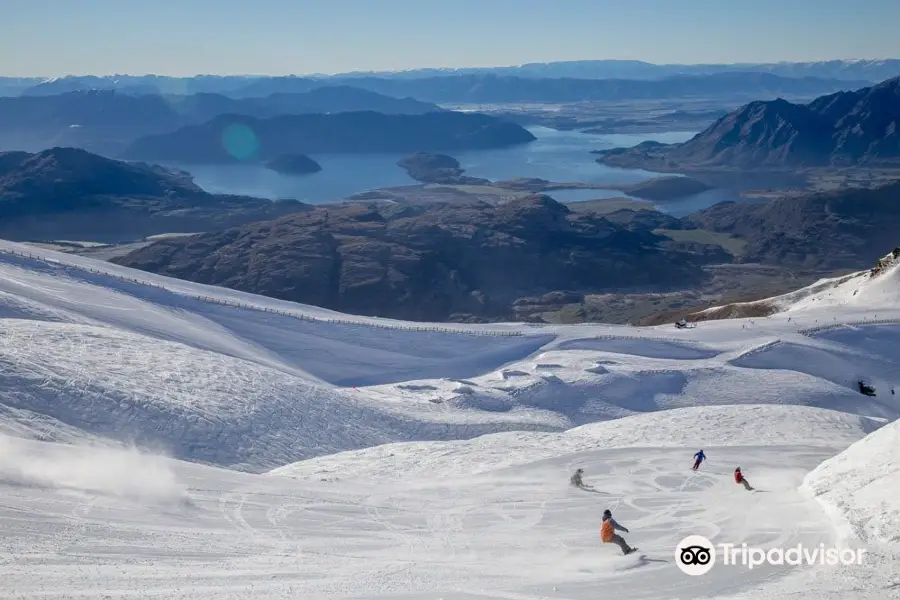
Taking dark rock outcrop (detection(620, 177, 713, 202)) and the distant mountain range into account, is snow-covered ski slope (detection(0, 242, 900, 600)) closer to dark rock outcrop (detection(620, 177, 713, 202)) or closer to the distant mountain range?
the distant mountain range

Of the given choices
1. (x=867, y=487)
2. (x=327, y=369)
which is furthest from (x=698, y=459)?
(x=327, y=369)

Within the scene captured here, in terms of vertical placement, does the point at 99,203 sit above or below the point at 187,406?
above

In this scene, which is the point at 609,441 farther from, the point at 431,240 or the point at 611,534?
the point at 431,240

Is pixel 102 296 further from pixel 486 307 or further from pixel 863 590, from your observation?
pixel 486 307

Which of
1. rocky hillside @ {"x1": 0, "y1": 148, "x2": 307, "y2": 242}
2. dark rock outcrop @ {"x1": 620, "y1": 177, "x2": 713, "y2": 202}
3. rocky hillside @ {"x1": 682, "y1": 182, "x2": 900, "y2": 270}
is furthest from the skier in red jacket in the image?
dark rock outcrop @ {"x1": 620, "y1": 177, "x2": 713, "y2": 202}

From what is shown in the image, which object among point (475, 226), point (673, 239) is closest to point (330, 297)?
point (475, 226)

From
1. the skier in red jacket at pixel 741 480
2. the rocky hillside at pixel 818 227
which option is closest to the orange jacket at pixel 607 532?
the skier in red jacket at pixel 741 480
